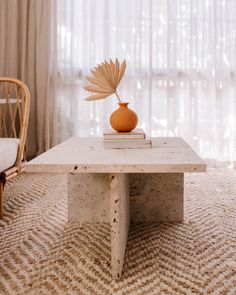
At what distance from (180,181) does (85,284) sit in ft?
2.31

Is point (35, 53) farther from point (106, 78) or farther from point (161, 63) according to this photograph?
point (106, 78)

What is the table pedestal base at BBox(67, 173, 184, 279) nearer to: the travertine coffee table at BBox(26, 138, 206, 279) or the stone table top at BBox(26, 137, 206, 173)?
the travertine coffee table at BBox(26, 138, 206, 279)

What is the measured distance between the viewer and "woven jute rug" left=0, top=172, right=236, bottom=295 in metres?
1.18

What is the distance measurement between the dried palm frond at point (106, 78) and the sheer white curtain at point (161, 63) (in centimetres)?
133

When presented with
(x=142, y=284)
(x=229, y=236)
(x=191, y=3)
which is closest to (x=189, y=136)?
(x=191, y=3)

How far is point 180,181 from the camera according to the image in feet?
5.63

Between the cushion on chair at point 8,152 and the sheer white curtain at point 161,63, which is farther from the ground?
the sheer white curtain at point 161,63

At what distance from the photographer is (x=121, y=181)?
133 centimetres

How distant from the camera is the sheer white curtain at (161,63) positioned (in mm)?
2967

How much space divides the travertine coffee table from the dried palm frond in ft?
0.75

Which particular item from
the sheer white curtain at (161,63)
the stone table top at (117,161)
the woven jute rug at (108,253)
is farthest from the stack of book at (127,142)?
the sheer white curtain at (161,63)

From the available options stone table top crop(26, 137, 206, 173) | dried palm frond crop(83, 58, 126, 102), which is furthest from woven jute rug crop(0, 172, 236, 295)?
dried palm frond crop(83, 58, 126, 102)

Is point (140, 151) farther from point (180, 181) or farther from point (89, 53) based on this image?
point (89, 53)

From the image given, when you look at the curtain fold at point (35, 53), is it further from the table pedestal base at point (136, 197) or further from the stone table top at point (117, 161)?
the stone table top at point (117, 161)
